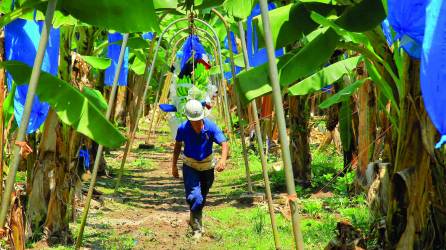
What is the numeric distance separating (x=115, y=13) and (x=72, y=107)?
778mm

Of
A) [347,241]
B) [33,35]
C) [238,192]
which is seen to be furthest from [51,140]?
[238,192]

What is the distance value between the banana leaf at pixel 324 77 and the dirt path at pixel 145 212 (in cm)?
186

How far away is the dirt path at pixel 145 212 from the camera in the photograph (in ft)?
23.5

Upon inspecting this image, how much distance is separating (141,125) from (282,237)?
59.9 feet

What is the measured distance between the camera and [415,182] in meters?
4.35

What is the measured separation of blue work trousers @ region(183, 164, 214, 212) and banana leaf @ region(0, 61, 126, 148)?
9.49ft

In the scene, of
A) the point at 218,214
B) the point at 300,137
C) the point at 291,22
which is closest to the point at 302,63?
the point at 291,22

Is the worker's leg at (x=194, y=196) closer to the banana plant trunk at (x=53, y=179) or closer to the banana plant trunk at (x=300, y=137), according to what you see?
the banana plant trunk at (x=53, y=179)

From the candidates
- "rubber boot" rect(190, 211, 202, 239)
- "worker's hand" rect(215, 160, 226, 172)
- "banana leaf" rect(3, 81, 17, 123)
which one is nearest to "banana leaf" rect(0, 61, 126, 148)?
"banana leaf" rect(3, 81, 17, 123)

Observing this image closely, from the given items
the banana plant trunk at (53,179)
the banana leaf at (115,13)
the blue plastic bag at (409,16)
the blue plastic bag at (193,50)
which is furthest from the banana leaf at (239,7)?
the blue plastic bag at (193,50)

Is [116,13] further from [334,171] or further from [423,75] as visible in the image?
[334,171]

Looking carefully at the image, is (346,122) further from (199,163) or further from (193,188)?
(193,188)

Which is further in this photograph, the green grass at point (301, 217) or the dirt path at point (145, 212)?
the dirt path at point (145, 212)

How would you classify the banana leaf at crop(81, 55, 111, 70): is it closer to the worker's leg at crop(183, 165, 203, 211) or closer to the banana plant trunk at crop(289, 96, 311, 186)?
the worker's leg at crop(183, 165, 203, 211)
